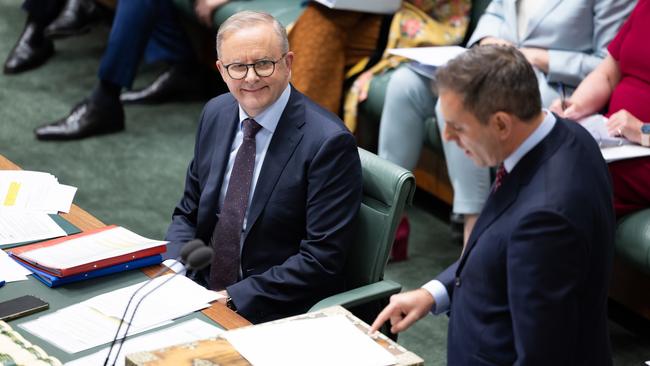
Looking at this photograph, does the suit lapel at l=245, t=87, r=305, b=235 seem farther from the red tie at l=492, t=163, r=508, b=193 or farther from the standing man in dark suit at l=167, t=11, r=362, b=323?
the red tie at l=492, t=163, r=508, b=193

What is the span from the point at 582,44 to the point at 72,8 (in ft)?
11.2

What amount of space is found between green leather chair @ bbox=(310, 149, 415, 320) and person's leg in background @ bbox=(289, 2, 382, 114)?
1.71 meters

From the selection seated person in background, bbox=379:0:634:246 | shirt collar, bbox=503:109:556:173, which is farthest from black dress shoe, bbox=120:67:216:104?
shirt collar, bbox=503:109:556:173

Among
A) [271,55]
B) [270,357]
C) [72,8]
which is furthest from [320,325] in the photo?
[72,8]

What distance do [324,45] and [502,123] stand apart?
2537 millimetres

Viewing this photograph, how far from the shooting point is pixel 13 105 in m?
5.35

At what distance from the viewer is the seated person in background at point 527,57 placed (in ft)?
12.3


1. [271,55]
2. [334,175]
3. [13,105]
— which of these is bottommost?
[13,105]

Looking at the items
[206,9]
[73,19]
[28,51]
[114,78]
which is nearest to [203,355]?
[114,78]

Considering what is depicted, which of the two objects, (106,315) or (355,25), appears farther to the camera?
(355,25)

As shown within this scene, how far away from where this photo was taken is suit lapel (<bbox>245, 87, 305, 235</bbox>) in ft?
8.61

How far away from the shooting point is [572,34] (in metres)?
3.81

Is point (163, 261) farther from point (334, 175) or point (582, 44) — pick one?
point (582, 44)

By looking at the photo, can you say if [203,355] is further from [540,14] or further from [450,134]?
[540,14]
